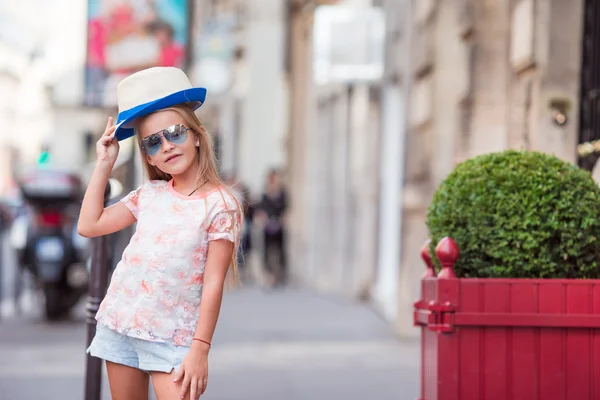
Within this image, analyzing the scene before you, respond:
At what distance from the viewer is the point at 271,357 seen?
34.3 ft

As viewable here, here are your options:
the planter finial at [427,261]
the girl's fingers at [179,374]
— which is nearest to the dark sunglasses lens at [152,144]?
the girl's fingers at [179,374]

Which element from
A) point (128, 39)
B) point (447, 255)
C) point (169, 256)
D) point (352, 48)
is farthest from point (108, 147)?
point (128, 39)

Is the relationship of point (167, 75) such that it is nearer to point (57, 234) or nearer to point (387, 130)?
point (57, 234)

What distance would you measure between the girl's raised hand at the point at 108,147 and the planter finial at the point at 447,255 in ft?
4.34

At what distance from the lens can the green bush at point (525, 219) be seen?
515 centimetres

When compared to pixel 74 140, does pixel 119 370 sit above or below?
below

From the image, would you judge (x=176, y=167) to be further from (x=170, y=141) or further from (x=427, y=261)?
(x=427, y=261)

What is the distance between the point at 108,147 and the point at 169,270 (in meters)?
0.49

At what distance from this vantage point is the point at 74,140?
92312 mm

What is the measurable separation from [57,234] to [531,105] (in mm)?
6296

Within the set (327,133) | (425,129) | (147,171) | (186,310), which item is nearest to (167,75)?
(147,171)

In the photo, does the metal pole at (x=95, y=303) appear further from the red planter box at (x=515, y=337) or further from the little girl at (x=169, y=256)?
the red planter box at (x=515, y=337)

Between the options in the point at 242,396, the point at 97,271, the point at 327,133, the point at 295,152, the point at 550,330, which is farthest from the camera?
the point at 295,152

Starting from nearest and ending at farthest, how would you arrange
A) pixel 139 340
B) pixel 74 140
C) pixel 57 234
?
pixel 139 340 → pixel 57 234 → pixel 74 140
